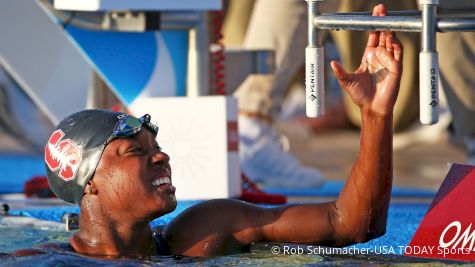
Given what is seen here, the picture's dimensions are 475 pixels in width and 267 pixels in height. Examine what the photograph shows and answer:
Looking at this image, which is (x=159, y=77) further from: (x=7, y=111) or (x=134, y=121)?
(x=7, y=111)

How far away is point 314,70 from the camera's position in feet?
→ 12.3

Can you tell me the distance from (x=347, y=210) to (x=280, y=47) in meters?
3.22

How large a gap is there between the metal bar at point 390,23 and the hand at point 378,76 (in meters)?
0.08

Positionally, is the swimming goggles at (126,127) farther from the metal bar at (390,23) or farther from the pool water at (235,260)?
the metal bar at (390,23)

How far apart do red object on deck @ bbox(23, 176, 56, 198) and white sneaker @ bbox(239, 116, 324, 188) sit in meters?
1.08

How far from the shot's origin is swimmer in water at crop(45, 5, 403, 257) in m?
3.81

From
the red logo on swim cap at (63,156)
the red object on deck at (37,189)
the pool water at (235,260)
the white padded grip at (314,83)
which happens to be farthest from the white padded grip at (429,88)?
the red object on deck at (37,189)

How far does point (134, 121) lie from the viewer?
3990 mm

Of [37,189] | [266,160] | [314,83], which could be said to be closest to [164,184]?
[314,83]

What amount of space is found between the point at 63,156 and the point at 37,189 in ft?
6.98

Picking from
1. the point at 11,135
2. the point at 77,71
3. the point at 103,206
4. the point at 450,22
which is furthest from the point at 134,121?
the point at 11,135

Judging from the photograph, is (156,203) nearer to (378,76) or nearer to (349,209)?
(349,209)

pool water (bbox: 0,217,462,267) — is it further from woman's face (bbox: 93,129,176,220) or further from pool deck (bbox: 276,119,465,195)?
pool deck (bbox: 276,119,465,195)

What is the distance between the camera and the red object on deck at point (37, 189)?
6078mm
